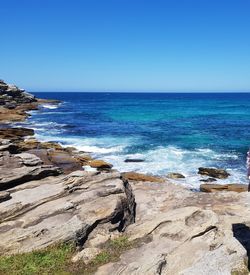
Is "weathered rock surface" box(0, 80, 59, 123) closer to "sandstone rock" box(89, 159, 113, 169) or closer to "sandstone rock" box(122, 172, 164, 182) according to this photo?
"sandstone rock" box(89, 159, 113, 169)

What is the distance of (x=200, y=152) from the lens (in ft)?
139

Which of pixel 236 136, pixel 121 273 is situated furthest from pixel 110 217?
pixel 236 136

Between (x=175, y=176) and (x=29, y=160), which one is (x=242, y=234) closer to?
(x=29, y=160)

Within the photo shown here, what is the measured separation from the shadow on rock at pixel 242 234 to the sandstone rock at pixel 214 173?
17.7 m

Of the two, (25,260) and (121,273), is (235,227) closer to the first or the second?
(121,273)

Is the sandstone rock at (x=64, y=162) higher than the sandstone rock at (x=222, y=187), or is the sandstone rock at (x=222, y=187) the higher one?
the sandstone rock at (x=64, y=162)

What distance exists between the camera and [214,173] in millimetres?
32281

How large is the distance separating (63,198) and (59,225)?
8.40 ft

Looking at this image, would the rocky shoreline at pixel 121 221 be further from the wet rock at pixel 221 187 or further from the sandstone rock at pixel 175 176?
the sandstone rock at pixel 175 176

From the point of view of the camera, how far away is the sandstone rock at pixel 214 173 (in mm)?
31958

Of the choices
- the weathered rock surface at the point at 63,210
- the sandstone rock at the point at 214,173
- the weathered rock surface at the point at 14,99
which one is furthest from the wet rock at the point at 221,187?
the weathered rock surface at the point at 14,99

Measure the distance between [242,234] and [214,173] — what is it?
18.7m

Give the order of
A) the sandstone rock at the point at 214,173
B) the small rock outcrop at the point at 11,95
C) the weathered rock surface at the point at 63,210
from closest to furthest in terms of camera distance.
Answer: the weathered rock surface at the point at 63,210 → the sandstone rock at the point at 214,173 → the small rock outcrop at the point at 11,95

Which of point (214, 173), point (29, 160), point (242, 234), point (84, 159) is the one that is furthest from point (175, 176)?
point (242, 234)
